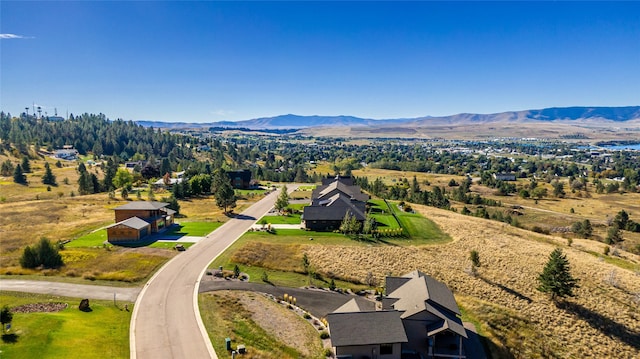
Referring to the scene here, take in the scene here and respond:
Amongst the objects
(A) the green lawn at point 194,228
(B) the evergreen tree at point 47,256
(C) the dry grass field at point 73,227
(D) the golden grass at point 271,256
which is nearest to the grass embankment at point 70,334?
(C) the dry grass field at point 73,227

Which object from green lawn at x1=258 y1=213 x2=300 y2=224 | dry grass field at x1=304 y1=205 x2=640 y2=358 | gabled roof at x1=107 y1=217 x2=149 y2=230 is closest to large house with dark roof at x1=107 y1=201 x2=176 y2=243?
gabled roof at x1=107 y1=217 x2=149 y2=230

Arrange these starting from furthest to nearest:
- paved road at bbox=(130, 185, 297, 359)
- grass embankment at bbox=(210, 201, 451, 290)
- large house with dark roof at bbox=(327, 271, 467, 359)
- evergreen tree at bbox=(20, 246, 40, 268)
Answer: grass embankment at bbox=(210, 201, 451, 290), evergreen tree at bbox=(20, 246, 40, 268), large house with dark roof at bbox=(327, 271, 467, 359), paved road at bbox=(130, 185, 297, 359)

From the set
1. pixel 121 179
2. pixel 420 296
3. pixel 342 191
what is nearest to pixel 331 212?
pixel 342 191

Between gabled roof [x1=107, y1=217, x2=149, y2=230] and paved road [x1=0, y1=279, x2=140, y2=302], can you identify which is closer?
paved road [x1=0, y1=279, x2=140, y2=302]

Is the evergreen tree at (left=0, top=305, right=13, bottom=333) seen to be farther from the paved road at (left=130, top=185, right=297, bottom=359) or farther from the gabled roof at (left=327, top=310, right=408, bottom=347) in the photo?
the gabled roof at (left=327, top=310, right=408, bottom=347)

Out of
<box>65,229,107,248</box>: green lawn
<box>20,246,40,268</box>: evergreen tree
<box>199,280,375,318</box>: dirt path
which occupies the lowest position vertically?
<box>199,280,375,318</box>: dirt path

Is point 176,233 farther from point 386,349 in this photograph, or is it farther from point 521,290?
point 521,290

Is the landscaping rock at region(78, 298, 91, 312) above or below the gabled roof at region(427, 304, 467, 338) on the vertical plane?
above
